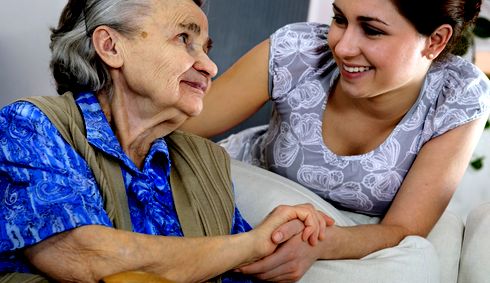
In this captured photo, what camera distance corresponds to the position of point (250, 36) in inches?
122

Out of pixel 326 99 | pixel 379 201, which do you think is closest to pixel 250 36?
pixel 326 99

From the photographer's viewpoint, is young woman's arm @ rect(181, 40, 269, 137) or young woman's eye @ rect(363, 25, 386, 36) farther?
young woman's arm @ rect(181, 40, 269, 137)

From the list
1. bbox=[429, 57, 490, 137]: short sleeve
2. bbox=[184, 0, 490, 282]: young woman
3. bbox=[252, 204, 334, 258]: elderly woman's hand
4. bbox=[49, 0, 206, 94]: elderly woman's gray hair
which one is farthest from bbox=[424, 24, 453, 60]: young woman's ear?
bbox=[49, 0, 206, 94]: elderly woman's gray hair

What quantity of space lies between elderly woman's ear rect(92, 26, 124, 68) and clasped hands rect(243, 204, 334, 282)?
0.48m

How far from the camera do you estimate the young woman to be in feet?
6.53

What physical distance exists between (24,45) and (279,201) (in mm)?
814

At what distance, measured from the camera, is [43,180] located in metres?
1.36

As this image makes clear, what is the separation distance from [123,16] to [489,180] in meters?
2.47

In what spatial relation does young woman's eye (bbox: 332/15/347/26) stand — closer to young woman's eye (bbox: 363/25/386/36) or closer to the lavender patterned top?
young woman's eye (bbox: 363/25/386/36)

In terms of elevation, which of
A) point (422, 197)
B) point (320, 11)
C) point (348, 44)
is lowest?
point (422, 197)

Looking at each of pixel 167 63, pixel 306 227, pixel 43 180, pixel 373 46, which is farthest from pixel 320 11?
pixel 43 180

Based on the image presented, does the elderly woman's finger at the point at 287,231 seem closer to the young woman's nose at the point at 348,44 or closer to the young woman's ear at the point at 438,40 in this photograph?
the young woman's nose at the point at 348,44

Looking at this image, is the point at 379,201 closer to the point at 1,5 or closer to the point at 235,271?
the point at 235,271

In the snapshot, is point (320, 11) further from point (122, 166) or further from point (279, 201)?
point (122, 166)
